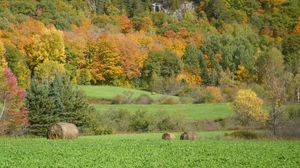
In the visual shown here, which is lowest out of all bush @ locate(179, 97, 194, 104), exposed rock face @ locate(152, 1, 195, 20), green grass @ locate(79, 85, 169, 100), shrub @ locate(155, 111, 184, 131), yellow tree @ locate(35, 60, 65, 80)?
shrub @ locate(155, 111, 184, 131)

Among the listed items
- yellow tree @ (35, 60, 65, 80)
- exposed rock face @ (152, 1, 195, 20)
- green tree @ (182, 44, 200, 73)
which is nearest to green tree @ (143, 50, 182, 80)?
green tree @ (182, 44, 200, 73)

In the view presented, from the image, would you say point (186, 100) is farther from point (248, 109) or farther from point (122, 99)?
point (248, 109)

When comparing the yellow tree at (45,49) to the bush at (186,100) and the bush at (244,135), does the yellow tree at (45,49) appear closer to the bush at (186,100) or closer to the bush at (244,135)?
the bush at (186,100)

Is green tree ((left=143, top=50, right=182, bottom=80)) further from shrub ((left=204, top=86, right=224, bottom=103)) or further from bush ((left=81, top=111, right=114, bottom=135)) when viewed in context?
bush ((left=81, top=111, right=114, bottom=135))

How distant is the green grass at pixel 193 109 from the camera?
64062mm

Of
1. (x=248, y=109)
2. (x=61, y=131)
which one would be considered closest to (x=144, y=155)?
(x=61, y=131)

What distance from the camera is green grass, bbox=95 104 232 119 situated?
6406cm

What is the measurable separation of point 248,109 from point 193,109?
38.6 ft

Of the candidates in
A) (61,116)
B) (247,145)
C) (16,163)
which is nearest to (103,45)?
(61,116)

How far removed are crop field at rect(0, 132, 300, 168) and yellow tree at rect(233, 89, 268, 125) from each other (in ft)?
82.9

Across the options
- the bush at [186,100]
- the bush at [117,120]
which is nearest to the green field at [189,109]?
the bush at [117,120]

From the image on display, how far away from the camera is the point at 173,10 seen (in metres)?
146

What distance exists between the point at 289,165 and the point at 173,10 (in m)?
126

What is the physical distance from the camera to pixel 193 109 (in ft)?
226
